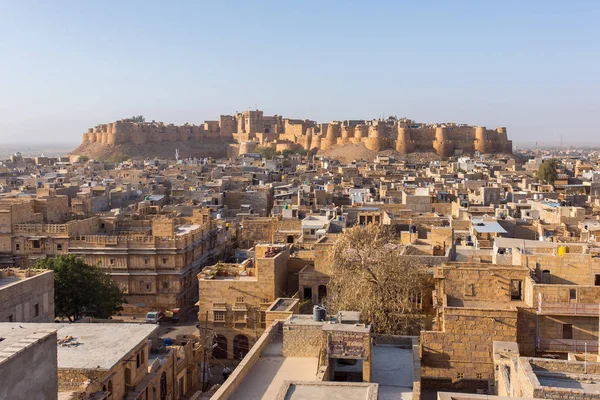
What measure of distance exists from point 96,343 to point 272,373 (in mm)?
2810

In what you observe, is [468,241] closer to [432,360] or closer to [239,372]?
[432,360]

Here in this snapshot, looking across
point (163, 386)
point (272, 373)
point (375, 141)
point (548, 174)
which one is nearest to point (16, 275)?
point (163, 386)

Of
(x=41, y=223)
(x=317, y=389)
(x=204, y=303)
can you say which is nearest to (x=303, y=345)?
(x=317, y=389)

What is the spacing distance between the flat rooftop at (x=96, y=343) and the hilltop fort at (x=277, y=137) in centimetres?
7379

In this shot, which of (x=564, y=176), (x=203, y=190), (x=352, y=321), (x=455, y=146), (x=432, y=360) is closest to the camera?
(x=352, y=321)

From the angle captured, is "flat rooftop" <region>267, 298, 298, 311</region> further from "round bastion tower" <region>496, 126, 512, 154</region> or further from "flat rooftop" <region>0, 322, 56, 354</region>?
"round bastion tower" <region>496, 126, 512, 154</region>

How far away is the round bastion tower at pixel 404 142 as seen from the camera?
83.8m

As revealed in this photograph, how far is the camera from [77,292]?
18.0m

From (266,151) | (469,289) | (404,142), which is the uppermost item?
(404,142)

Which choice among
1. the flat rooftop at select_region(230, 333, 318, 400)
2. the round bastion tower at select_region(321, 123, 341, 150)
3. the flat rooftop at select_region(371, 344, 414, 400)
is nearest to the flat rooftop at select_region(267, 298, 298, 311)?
the flat rooftop at select_region(230, 333, 318, 400)

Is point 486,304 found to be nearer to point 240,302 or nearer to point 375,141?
point 240,302

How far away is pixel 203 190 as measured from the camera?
37.4 m

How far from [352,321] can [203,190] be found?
27406mm

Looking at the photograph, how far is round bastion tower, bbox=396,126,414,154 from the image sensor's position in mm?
83812
